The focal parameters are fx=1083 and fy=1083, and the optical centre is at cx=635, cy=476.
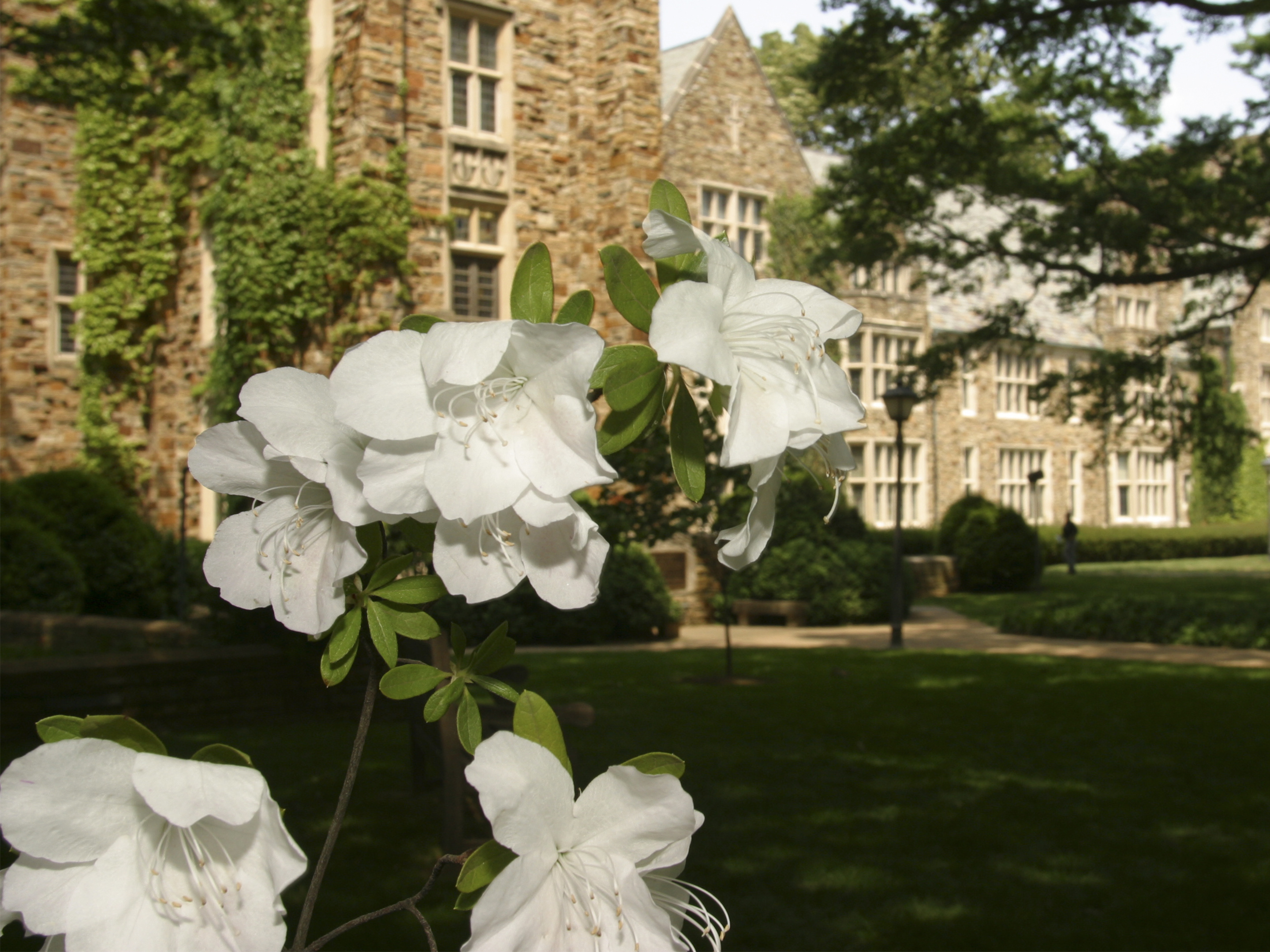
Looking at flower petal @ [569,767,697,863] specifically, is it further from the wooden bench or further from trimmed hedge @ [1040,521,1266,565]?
trimmed hedge @ [1040,521,1266,565]

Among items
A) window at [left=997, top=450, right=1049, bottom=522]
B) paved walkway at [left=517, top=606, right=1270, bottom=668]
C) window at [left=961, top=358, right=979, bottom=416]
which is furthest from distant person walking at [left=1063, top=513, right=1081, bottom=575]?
paved walkway at [left=517, top=606, right=1270, bottom=668]

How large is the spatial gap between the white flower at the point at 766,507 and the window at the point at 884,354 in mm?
27394

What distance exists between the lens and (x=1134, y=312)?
36.8m

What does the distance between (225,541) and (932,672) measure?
10126 mm


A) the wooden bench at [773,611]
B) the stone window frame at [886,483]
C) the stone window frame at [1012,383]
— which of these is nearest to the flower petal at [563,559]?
the wooden bench at [773,611]

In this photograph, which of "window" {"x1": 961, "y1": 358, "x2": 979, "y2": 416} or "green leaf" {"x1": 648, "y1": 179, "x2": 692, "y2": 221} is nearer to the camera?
"green leaf" {"x1": 648, "y1": 179, "x2": 692, "y2": 221}

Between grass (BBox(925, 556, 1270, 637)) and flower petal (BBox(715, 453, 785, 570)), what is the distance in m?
15.2

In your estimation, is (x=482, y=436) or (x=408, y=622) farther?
(x=408, y=622)

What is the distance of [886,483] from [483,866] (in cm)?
2865

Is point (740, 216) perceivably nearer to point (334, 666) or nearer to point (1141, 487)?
point (334, 666)

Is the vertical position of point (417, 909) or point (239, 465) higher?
point (239, 465)

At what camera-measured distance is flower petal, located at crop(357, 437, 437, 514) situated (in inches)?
30.7

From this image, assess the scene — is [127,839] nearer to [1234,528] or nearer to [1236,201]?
[1236,201]

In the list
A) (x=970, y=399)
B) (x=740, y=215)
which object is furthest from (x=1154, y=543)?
(x=740, y=215)
